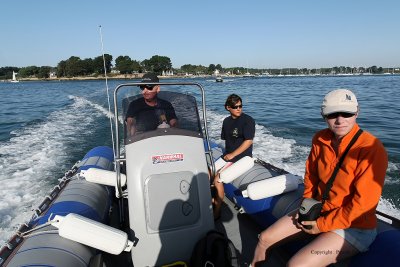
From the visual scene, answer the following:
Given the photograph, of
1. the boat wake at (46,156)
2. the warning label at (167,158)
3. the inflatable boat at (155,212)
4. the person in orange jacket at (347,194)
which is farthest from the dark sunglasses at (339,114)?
the boat wake at (46,156)

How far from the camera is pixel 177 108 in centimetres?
295

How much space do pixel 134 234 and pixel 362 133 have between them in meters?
1.88

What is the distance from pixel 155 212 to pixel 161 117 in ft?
2.83

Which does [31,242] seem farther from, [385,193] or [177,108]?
[385,193]

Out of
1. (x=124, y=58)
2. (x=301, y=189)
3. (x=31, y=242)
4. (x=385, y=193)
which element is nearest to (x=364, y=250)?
(x=301, y=189)

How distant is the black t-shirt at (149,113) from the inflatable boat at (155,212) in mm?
77

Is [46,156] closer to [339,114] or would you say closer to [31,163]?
[31,163]

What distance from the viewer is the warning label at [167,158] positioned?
2520 mm

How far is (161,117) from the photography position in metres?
2.86

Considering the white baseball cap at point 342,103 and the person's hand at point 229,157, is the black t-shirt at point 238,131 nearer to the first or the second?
the person's hand at point 229,157

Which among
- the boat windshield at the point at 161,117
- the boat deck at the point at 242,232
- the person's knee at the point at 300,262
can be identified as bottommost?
the boat deck at the point at 242,232

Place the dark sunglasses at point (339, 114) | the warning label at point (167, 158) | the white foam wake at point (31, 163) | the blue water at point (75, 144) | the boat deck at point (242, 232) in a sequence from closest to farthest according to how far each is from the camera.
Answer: the dark sunglasses at point (339, 114) < the warning label at point (167, 158) < the boat deck at point (242, 232) < the white foam wake at point (31, 163) < the blue water at point (75, 144)

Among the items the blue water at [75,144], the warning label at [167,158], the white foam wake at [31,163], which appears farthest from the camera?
the blue water at [75,144]

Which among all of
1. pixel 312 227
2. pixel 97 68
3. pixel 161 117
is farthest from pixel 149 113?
pixel 97 68
